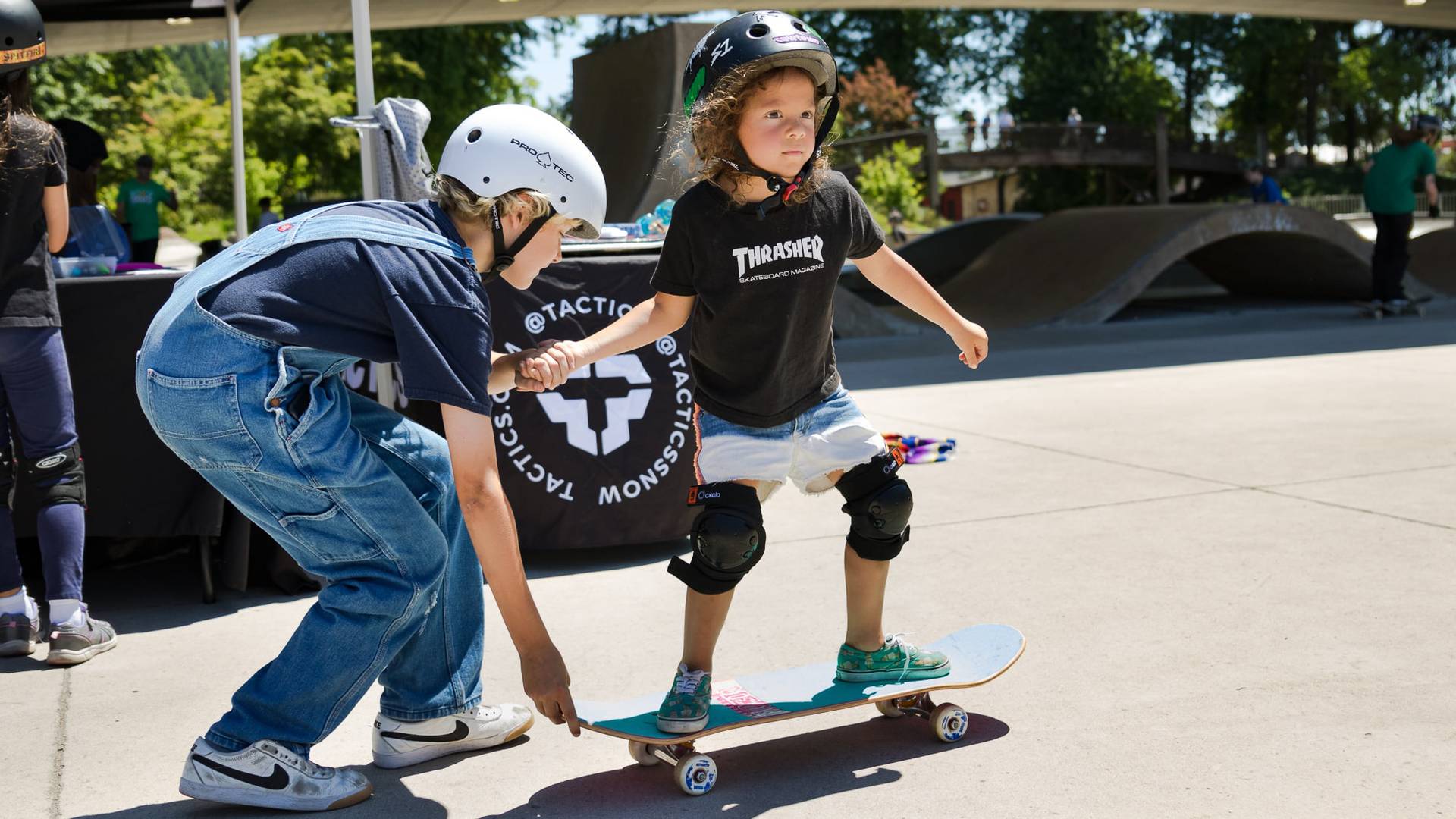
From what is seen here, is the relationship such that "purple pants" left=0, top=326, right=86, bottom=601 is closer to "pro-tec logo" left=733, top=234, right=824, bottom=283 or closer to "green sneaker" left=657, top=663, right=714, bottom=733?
"green sneaker" left=657, top=663, right=714, bottom=733

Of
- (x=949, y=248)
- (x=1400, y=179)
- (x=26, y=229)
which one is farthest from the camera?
(x=949, y=248)

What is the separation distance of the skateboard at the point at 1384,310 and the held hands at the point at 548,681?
12874 mm

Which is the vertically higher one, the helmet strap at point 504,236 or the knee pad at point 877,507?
the helmet strap at point 504,236

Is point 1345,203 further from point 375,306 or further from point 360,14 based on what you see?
point 375,306

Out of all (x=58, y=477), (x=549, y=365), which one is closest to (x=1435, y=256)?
(x=549, y=365)

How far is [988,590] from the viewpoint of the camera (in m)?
4.29

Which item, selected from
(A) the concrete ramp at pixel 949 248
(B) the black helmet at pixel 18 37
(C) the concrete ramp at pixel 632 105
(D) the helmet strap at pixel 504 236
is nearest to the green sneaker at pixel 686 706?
(D) the helmet strap at pixel 504 236

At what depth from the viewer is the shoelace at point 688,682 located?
288 cm

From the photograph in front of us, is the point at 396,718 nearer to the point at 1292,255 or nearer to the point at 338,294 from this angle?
the point at 338,294

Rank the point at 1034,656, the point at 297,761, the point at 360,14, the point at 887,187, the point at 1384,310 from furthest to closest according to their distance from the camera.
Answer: the point at 887,187
the point at 1384,310
the point at 360,14
the point at 1034,656
the point at 297,761

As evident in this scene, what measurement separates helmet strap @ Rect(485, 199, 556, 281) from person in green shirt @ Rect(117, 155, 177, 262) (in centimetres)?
1281

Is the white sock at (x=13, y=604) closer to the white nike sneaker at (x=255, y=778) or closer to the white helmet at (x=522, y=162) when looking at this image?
the white nike sneaker at (x=255, y=778)

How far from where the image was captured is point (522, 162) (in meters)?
2.64

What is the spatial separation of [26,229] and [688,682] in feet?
8.04
